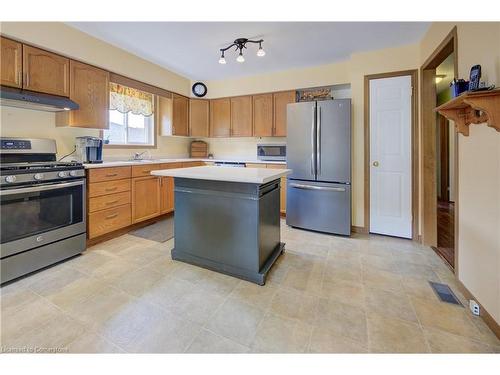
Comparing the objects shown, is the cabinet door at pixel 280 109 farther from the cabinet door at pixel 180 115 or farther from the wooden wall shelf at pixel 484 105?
the wooden wall shelf at pixel 484 105

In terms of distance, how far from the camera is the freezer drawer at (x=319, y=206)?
10.3 ft

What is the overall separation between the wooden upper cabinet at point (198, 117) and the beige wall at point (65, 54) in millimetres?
817

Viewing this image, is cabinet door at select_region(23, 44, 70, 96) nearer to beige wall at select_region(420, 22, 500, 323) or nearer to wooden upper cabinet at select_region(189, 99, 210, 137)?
wooden upper cabinet at select_region(189, 99, 210, 137)

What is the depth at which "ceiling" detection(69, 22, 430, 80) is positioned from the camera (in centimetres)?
262

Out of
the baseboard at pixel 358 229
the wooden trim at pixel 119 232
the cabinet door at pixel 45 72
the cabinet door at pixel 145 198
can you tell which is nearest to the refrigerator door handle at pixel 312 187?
the baseboard at pixel 358 229

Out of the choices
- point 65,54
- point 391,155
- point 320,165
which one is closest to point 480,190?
point 391,155

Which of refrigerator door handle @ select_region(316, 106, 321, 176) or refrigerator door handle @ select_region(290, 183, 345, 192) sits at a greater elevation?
refrigerator door handle @ select_region(316, 106, 321, 176)

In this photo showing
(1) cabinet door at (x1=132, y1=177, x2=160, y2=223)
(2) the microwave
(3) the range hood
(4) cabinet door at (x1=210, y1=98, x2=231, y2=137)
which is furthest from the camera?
(4) cabinet door at (x1=210, y1=98, x2=231, y2=137)

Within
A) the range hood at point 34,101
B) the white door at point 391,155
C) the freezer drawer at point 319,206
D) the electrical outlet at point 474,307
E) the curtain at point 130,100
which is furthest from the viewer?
the curtain at point 130,100

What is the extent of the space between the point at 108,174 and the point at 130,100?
1.52m

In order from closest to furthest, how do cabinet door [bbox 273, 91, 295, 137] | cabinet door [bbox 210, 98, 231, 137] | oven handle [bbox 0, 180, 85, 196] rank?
oven handle [bbox 0, 180, 85, 196] → cabinet door [bbox 273, 91, 295, 137] → cabinet door [bbox 210, 98, 231, 137]

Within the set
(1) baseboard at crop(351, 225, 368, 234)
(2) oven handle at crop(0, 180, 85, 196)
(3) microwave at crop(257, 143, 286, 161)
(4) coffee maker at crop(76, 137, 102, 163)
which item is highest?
(3) microwave at crop(257, 143, 286, 161)

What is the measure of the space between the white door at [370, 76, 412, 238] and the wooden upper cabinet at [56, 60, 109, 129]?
3.53 meters

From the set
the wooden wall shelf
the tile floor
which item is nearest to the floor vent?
the tile floor
